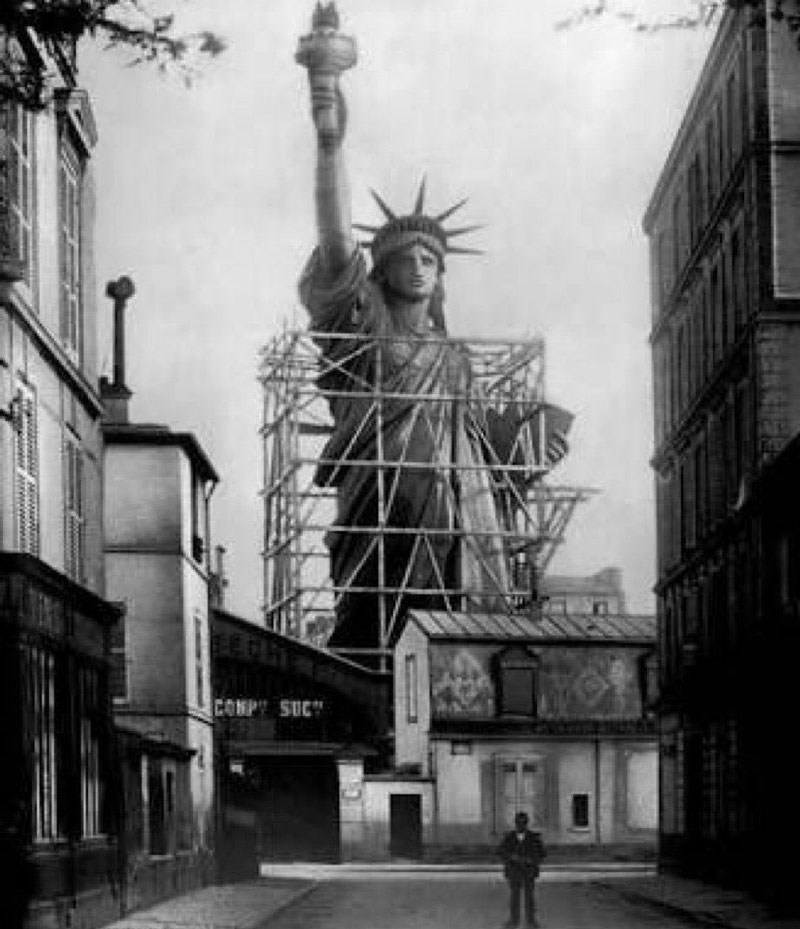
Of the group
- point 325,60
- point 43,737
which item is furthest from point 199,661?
point 325,60

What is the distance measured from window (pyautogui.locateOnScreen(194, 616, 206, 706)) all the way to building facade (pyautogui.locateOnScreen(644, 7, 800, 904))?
9.98 metres

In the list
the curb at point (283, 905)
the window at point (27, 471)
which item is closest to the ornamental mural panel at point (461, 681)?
the curb at point (283, 905)

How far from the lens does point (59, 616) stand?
28156 millimetres

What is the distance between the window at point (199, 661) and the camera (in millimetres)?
44875

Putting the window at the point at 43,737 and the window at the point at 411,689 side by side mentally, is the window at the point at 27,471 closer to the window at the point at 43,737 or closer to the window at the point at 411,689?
the window at the point at 43,737

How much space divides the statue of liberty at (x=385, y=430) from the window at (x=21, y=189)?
65.9 m

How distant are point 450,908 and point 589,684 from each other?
1465 inches

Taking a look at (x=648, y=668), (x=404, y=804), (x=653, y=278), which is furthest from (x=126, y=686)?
(x=648, y=668)

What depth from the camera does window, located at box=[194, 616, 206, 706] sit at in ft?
147

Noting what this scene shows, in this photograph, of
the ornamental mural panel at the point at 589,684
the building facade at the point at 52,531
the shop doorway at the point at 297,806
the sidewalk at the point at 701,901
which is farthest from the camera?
the ornamental mural panel at the point at 589,684

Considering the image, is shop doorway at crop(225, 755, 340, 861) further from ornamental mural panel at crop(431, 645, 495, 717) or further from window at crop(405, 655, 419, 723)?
window at crop(405, 655, 419, 723)

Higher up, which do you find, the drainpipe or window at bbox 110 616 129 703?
Answer: window at bbox 110 616 129 703

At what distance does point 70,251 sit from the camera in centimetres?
3138

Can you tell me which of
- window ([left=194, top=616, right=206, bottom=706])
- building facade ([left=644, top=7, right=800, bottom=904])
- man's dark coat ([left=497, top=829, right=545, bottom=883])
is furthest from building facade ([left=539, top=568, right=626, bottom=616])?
man's dark coat ([left=497, top=829, right=545, bottom=883])
